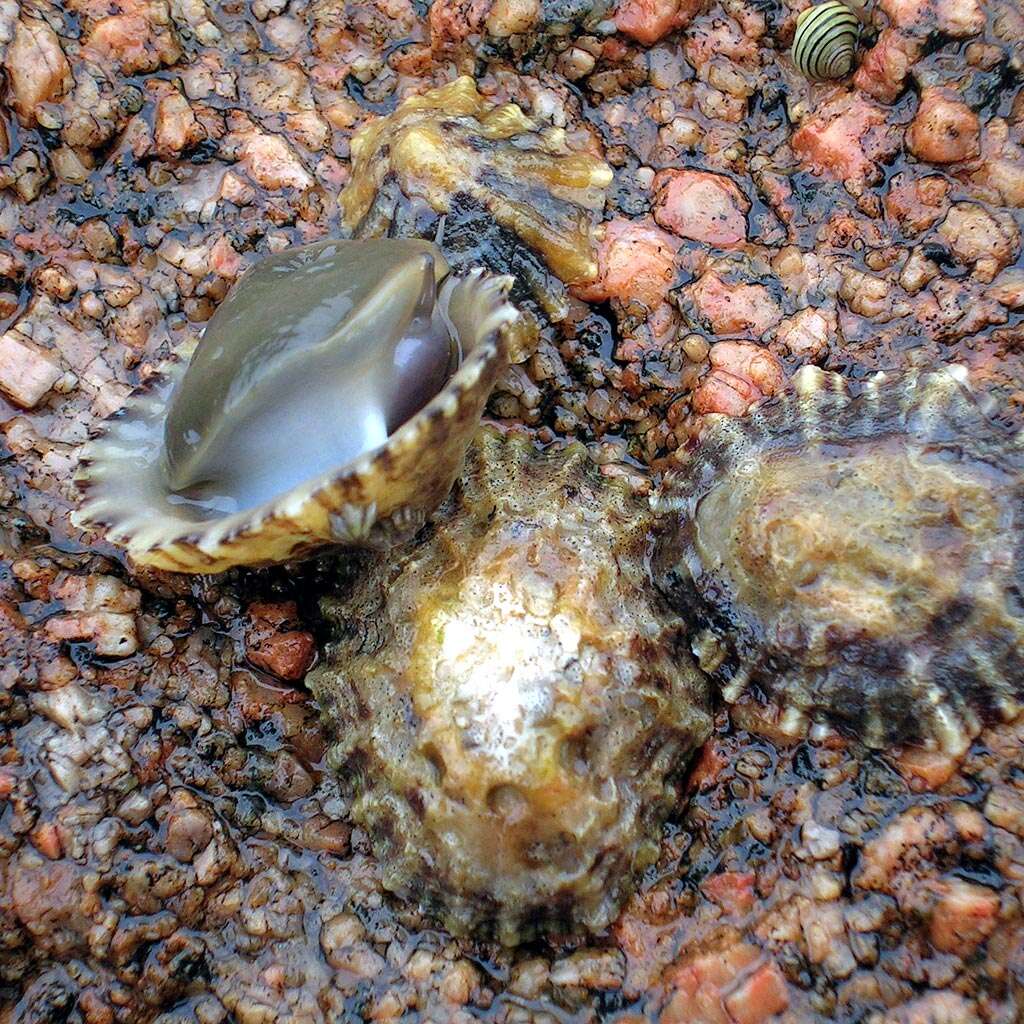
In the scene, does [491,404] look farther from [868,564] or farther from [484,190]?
[868,564]

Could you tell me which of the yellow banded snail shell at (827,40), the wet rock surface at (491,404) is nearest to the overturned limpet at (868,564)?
the wet rock surface at (491,404)

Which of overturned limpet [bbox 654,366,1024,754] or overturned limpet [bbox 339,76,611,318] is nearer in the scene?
overturned limpet [bbox 654,366,1024,754]

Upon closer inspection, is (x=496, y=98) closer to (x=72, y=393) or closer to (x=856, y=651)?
(x=72, y=393)

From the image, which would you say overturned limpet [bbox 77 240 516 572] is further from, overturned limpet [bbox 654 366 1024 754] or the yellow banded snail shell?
the yellow banded snail shell

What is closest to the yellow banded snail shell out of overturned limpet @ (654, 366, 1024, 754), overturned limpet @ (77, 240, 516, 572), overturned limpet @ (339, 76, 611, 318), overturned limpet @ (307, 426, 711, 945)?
overturned limpet @ (339, 76, 611, 318)

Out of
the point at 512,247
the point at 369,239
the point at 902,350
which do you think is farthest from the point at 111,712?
the point at 902,350

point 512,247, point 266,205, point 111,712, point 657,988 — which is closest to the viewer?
point 657,988
